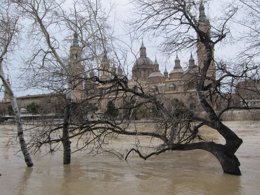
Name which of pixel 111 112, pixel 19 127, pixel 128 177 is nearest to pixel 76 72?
pixel 111 112

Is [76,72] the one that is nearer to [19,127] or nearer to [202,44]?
[19,127]

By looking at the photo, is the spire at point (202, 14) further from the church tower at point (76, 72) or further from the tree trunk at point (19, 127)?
the tree trunk at point (19, 127)

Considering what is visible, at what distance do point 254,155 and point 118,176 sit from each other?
27.2ft

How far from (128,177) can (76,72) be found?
22.8ft

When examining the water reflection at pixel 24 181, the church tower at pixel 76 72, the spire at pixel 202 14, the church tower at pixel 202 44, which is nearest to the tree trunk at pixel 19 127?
the water reflection at pixel 24 181

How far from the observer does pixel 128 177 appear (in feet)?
45.5

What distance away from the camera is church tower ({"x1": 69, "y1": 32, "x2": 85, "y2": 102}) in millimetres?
15086

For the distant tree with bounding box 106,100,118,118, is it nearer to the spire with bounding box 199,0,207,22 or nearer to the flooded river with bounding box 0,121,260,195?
the flooded river with bounding box 0,121,260,195

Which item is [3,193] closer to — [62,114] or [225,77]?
[62,114]

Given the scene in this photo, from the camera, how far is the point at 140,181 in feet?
43.1

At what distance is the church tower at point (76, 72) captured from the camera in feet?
49.5

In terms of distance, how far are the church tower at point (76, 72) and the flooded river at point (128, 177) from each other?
272 cm

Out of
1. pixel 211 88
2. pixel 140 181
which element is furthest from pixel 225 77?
pixel 140 181

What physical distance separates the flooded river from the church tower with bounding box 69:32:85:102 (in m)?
2.72
